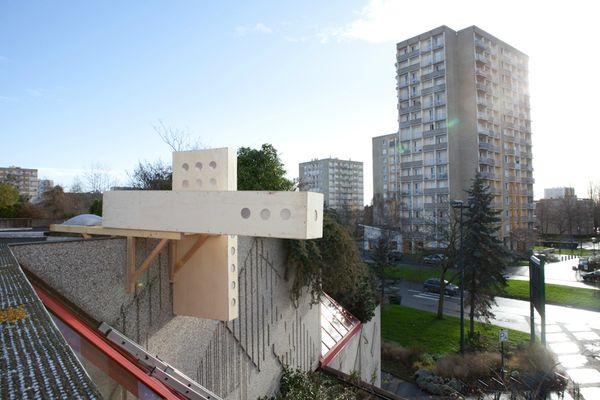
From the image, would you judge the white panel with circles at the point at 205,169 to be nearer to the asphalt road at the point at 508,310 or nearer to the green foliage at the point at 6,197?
the asphalt road at the point at 508,310

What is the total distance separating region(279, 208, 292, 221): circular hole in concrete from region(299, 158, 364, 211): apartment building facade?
107 metres

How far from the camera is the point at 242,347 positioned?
28.0 feet

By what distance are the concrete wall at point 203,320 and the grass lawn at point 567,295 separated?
24.4 metres

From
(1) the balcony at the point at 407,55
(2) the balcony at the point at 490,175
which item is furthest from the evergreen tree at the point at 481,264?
(1) the balcony at the point at 407,55

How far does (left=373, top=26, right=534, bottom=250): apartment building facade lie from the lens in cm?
5225

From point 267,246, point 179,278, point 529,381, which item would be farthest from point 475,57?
point 179,278

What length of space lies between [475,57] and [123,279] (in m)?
57.4

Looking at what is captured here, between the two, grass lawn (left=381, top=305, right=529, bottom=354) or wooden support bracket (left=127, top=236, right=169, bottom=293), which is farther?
grass lawn (left=381, top=305, right=529, bottom=354)

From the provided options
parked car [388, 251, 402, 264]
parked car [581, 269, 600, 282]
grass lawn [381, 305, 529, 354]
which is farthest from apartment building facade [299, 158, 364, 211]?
grass lawn [381, 305, 529, 354]

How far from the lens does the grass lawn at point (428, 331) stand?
66.4ft

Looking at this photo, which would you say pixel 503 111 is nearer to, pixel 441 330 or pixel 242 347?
pixel 441 330

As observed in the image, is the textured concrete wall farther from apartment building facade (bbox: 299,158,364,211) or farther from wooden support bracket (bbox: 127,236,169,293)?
apartment building facade (bbox: 299,158,364,211)

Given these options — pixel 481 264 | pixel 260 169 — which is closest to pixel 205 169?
pixel 260 169

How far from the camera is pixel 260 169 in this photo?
11695 mm
